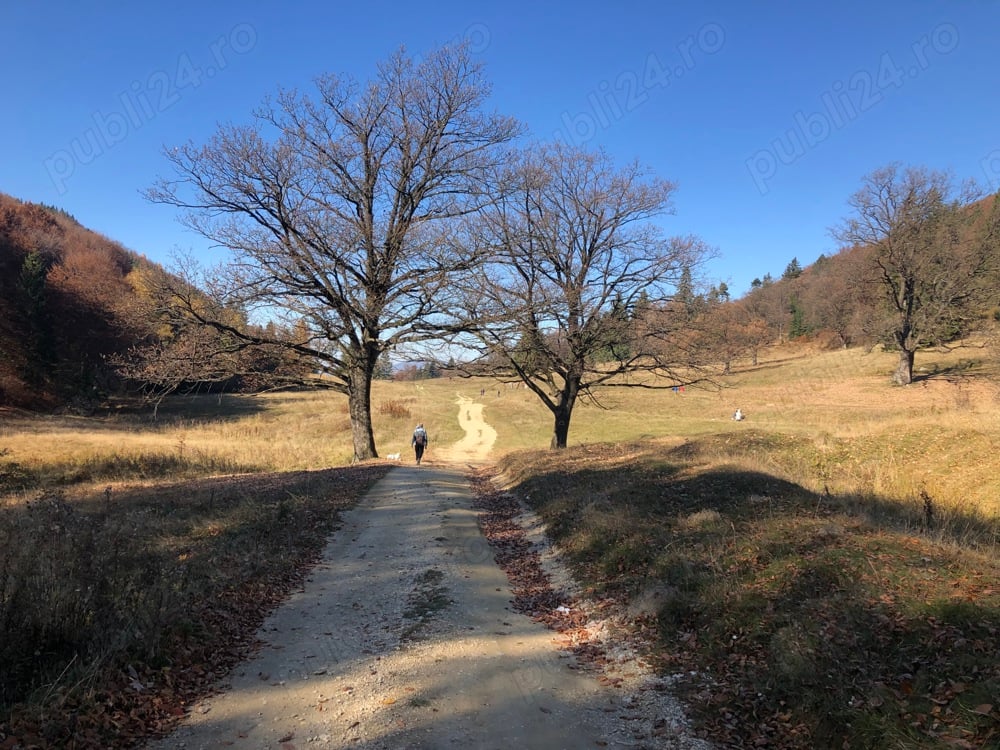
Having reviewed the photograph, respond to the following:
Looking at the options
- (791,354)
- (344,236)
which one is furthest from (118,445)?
(791,354)

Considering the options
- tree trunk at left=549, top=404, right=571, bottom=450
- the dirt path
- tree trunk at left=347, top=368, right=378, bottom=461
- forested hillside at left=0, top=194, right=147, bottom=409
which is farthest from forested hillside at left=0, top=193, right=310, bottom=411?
the dirt path

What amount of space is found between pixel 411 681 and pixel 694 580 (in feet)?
11.7

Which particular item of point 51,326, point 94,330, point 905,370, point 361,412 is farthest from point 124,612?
point 94,330

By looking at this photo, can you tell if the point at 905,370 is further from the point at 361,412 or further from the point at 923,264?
the point at 361,412

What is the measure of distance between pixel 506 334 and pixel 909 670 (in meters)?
17.5

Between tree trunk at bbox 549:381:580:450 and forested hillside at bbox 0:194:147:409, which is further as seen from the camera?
forested hillside at bbox 0:194:147:409

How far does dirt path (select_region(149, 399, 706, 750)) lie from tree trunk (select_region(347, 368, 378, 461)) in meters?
13.1

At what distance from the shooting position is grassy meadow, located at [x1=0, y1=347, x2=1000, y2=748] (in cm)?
412

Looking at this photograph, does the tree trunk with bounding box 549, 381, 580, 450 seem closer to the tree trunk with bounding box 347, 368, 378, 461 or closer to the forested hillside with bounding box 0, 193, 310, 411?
the tree trunk with bounding box 347, 368, 378, 461

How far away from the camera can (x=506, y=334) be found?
21.2 m

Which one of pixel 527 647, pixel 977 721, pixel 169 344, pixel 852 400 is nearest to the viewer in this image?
pixel 977 721

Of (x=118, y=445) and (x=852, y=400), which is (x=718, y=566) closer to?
(x=118, y=445)

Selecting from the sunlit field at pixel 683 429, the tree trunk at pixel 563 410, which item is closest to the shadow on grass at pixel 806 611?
the sunlit field at pixel 683 429

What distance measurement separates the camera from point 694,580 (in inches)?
264
